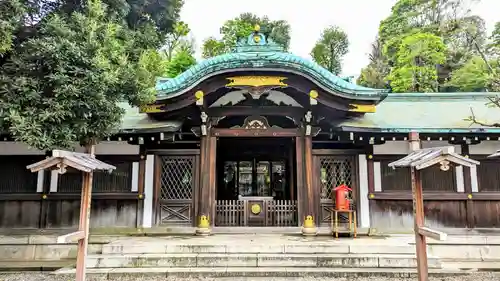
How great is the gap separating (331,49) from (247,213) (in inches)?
1039

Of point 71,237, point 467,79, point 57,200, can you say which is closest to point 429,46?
point 467,79

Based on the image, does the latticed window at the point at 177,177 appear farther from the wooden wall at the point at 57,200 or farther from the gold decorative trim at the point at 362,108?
the gold decorative trim at the point at 362,108

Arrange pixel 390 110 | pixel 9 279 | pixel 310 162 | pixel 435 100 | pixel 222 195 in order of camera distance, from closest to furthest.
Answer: pixel 9 279
pixel 310 162
pixel 390 110
pixel 435 100
pixel 222 195

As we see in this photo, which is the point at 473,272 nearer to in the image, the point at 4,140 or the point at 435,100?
the point at 435,100

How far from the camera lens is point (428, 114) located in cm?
941

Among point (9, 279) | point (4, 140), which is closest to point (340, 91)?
point (9, 279)

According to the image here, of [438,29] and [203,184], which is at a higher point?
[438,29]

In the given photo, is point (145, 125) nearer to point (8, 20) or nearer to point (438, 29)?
point (8, 20)

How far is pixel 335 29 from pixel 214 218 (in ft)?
93.5

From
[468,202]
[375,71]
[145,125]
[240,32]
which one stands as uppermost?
[240,32]

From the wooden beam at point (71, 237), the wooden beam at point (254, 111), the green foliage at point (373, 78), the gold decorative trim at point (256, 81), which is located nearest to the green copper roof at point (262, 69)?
the gold decorative trim at point (256, 81)

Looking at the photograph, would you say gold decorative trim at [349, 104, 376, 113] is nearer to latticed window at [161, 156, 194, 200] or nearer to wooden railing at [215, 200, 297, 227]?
wooden railing at [215, 200, 297, 227]

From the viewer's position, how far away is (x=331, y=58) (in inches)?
1237

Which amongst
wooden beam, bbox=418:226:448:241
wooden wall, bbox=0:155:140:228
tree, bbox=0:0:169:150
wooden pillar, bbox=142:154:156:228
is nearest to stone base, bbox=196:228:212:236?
wooden pillar, bbox=142:154:156:228
